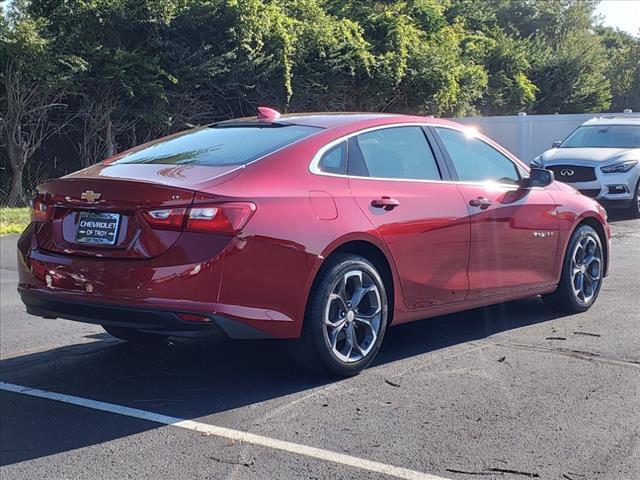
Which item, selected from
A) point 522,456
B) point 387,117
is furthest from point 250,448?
point 387,117

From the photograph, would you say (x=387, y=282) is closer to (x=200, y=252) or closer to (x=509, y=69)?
(x=200, y=252)

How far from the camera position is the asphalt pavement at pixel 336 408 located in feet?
12.5

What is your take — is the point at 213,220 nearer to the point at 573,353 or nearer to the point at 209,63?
the point at 573,353

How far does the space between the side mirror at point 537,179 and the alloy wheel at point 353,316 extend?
1925 mm

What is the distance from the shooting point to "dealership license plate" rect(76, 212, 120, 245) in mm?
4488

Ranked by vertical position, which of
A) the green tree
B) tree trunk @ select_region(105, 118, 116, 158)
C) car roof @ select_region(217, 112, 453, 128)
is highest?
the green tree

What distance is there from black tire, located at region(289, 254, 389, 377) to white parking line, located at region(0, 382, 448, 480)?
79cm

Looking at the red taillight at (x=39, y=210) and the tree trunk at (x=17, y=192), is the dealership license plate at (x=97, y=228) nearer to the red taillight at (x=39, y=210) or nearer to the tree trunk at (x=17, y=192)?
the red taillight at (x=39, y=210)

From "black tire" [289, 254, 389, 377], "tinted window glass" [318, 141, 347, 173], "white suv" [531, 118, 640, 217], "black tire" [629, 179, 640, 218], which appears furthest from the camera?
"black tire" [629, 179, 640, 218]

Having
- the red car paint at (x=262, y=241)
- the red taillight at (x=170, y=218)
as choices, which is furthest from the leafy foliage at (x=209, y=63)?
the red taillight at (x=170, y=218)

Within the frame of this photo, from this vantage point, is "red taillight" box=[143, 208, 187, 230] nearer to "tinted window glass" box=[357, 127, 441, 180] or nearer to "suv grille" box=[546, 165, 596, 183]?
"tinted window glass" box=[357, 127, 441, 180]

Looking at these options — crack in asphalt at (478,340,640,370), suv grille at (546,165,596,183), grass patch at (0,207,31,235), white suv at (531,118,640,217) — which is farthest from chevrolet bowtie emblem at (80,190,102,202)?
suv grille at (546,165,596,183)

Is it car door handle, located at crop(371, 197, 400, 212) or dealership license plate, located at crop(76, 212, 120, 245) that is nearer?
dealership license plate, located at crop(76, 212, 120, 245)

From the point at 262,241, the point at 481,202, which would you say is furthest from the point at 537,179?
the point at 262,241
